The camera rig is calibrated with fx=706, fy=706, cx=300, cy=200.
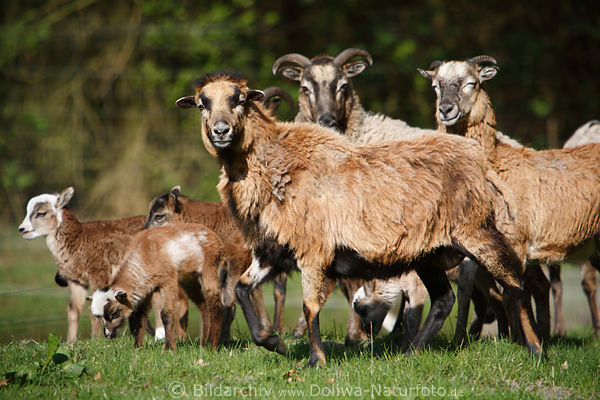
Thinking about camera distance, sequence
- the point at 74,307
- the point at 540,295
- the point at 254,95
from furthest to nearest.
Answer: the point at 74,307 < the point at 540,295 < the point at 254,95

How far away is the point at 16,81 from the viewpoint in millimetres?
20266

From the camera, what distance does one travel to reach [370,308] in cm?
770

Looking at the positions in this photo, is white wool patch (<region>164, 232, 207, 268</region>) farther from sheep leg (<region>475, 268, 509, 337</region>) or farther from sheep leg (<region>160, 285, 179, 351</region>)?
sheep leg (<region>475, 268, 509, 337</region>)

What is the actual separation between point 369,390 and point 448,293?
1883 mm

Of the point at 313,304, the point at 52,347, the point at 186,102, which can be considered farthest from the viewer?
the point at 186,102

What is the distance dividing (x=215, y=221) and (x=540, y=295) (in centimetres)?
415

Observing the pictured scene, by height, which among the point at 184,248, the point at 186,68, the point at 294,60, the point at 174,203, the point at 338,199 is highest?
the point at 186,68

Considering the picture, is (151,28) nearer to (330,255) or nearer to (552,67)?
(552,67)

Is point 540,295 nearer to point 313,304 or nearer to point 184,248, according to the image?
point 313,304

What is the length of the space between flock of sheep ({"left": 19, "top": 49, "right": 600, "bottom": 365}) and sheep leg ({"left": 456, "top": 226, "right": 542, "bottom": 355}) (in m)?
0.01

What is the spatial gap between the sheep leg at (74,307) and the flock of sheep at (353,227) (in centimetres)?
3

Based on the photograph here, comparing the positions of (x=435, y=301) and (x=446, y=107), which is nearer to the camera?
(x=435, y=301)

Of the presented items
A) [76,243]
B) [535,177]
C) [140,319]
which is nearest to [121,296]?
[140,319]

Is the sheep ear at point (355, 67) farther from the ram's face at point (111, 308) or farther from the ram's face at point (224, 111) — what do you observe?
the ram's face at point (111, 308)
